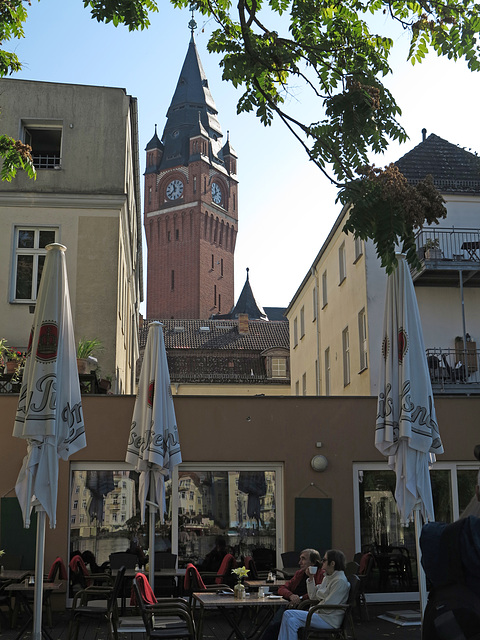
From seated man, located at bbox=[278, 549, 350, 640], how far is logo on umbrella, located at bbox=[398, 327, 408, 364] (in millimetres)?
2265

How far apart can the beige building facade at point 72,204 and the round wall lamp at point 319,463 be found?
6.09m

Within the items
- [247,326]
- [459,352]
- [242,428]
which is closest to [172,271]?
[247,326]

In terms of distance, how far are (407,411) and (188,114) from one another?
285 ft

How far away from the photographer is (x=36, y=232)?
19.1 metres

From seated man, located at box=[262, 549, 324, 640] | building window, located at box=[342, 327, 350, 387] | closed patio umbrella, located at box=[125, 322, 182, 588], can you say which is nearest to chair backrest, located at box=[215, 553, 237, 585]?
closed patio umbrella, located at box=[125, 322, 182, 588]

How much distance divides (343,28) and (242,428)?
7932 millimetres

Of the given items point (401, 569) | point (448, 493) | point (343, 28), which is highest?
point (343, 28)

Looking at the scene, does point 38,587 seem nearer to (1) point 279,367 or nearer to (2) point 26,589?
(2) point 26,589

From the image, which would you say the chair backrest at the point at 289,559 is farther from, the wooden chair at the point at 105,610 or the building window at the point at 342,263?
the building window at the point at 342,263

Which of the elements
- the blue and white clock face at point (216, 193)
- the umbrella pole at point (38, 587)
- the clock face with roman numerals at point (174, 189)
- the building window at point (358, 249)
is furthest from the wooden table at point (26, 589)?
the blue and white clock face at point (216, 193)

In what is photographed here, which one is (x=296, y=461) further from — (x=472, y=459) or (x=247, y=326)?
(x=247, y=326)

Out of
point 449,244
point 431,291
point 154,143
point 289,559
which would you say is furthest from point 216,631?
point 154,143

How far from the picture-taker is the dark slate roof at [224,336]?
2149 inches

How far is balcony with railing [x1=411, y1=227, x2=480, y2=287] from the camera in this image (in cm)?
2127
